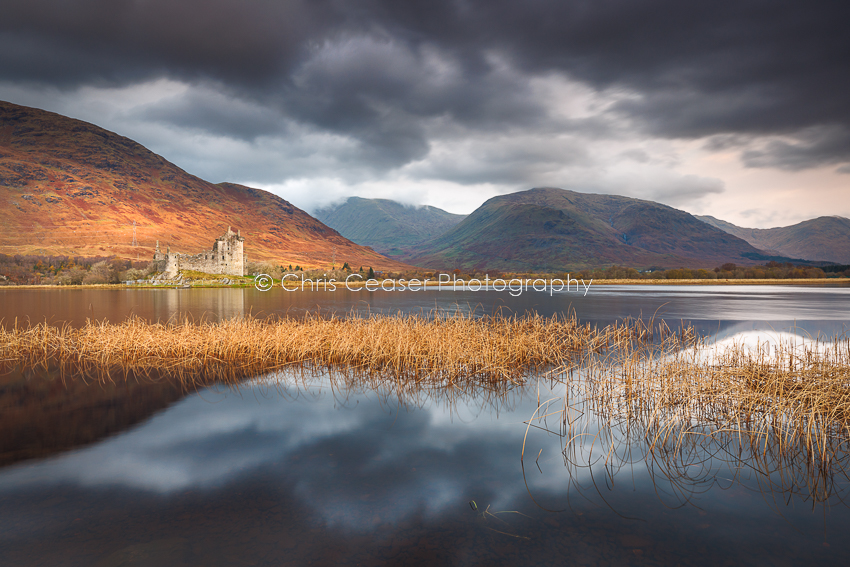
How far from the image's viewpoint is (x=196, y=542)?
446 centimetres

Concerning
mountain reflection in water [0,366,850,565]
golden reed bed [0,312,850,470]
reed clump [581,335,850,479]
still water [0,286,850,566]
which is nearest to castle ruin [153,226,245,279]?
golden reed bed [0,312,850,470]

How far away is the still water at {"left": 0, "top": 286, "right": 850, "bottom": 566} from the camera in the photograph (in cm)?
434

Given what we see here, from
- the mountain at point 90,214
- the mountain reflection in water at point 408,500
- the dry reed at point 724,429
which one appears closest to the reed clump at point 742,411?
the dry reed at point 724,429

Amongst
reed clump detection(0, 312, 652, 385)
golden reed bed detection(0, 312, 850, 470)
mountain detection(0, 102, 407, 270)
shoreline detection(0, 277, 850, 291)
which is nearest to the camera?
golden reed bed detection(0, 312, 850, 470)

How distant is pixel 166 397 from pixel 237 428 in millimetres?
3262

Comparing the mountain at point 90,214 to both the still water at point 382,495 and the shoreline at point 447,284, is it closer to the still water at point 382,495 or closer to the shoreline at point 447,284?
the shoreline at point 447,284

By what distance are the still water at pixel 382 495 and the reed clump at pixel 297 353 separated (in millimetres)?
2821

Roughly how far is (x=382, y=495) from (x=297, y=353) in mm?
8994

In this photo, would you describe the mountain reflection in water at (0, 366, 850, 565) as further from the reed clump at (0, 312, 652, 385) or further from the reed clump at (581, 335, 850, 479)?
the reed clump at (0, 312, 652, 385)

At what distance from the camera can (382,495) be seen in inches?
218

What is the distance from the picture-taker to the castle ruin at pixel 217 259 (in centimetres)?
8200

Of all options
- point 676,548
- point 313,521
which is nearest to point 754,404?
point 676,548

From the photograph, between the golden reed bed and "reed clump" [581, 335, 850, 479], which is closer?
"reed clump" [581, 335, 850, 479]

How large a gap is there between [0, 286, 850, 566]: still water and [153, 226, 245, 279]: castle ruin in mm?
84032
